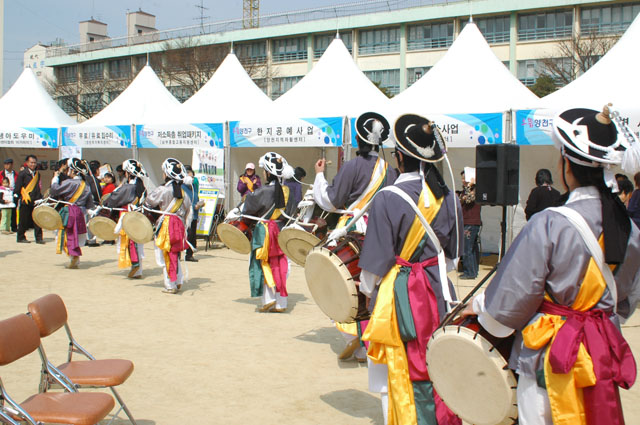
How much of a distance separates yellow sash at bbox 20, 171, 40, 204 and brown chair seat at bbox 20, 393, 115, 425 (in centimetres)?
1159

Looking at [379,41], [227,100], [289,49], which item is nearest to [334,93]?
[227,100]

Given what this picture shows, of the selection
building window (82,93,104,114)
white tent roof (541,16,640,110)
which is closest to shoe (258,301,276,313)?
white tent roof (541,16,640,110)

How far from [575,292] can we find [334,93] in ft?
33.9

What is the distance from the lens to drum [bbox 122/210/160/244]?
8.38m

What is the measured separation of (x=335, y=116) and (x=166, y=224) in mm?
4489

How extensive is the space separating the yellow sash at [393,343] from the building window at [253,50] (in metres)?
46.5

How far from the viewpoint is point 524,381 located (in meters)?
2.55

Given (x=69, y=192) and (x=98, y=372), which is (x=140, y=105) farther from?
(x=98, y=372)

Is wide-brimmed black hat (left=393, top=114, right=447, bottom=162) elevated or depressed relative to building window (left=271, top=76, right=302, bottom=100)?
depressed

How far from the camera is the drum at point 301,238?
19.2ft

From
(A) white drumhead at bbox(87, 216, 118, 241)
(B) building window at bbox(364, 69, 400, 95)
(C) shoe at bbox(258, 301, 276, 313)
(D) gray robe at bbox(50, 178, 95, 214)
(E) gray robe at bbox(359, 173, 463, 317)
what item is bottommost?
(C) shoe at bbox(258, 301, 276, 313)

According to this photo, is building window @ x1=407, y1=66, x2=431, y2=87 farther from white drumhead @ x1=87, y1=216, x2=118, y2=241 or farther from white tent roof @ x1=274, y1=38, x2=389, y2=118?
white drumhead @ x1=87, y1=216, x2=118, y2=241

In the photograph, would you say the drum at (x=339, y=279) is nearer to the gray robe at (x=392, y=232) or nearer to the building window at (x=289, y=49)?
the gray robe at (x=392, y=232)

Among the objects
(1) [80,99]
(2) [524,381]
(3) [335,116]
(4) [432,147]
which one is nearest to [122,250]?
(3) [335,116]
